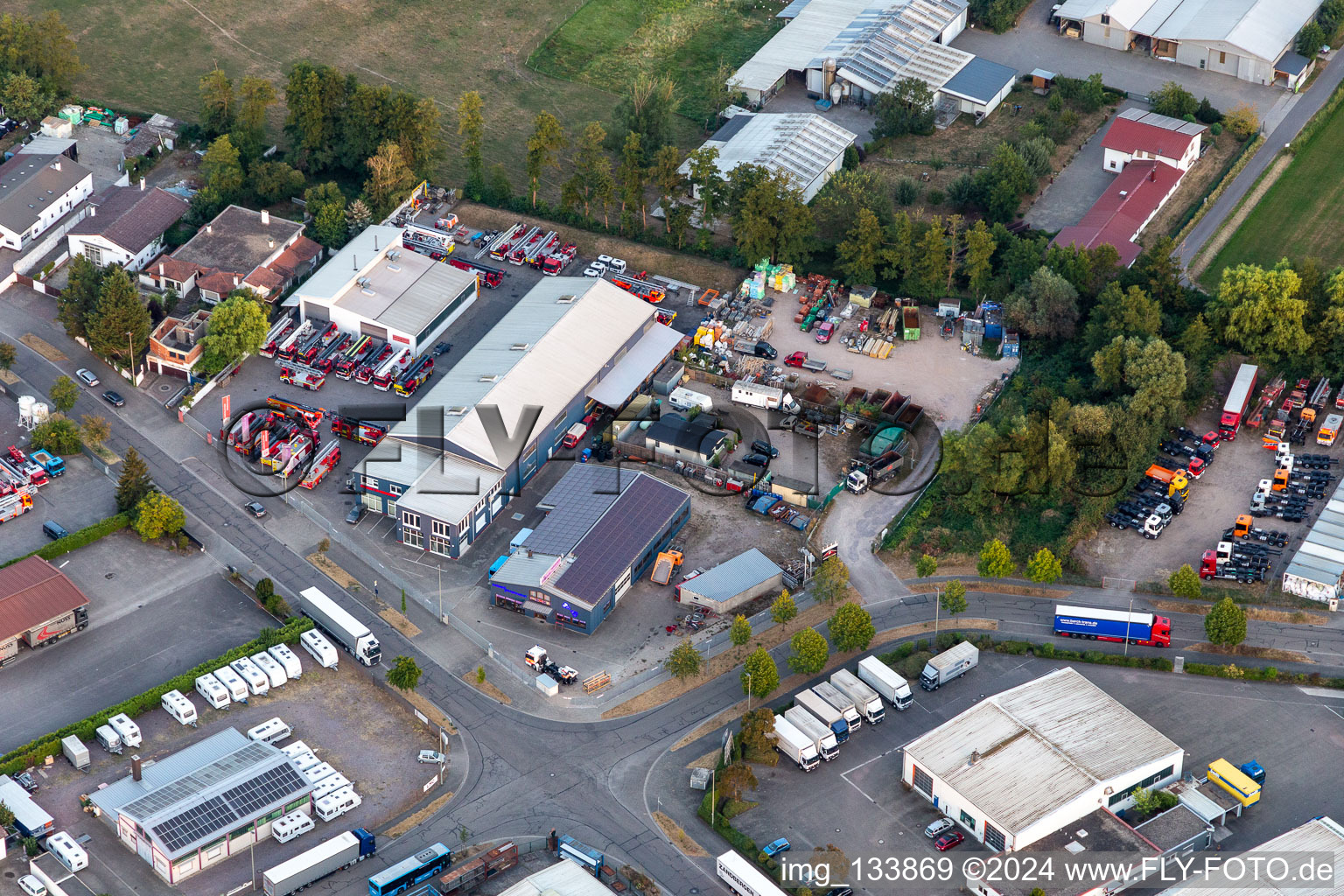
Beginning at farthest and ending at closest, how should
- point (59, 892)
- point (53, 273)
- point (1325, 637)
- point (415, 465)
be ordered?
point (53, 273) < point (415, 465) < point (1325, 637) < point (59, 892)

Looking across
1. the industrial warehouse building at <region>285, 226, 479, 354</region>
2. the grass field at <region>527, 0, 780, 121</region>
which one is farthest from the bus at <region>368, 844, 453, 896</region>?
the grass field at <region>527, 0, 780, 121</region>

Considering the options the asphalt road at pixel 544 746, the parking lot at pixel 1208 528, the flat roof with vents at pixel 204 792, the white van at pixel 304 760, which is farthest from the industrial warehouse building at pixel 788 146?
the flat roof with vents at pixel 204 792

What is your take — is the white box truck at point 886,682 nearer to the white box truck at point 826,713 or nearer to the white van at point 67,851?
the white box truck at point 826,713

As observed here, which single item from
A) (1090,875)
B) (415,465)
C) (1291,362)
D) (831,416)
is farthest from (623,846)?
(1291,362)

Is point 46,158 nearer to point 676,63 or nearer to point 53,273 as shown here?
point 53,273

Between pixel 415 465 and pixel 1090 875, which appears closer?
pixel 1090 875

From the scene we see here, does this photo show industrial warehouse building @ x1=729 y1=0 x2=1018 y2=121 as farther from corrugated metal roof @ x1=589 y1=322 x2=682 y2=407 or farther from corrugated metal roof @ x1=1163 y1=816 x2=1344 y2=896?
corrugated metal roof @ x1=1163 y1=816 x2=1344 y2=896
